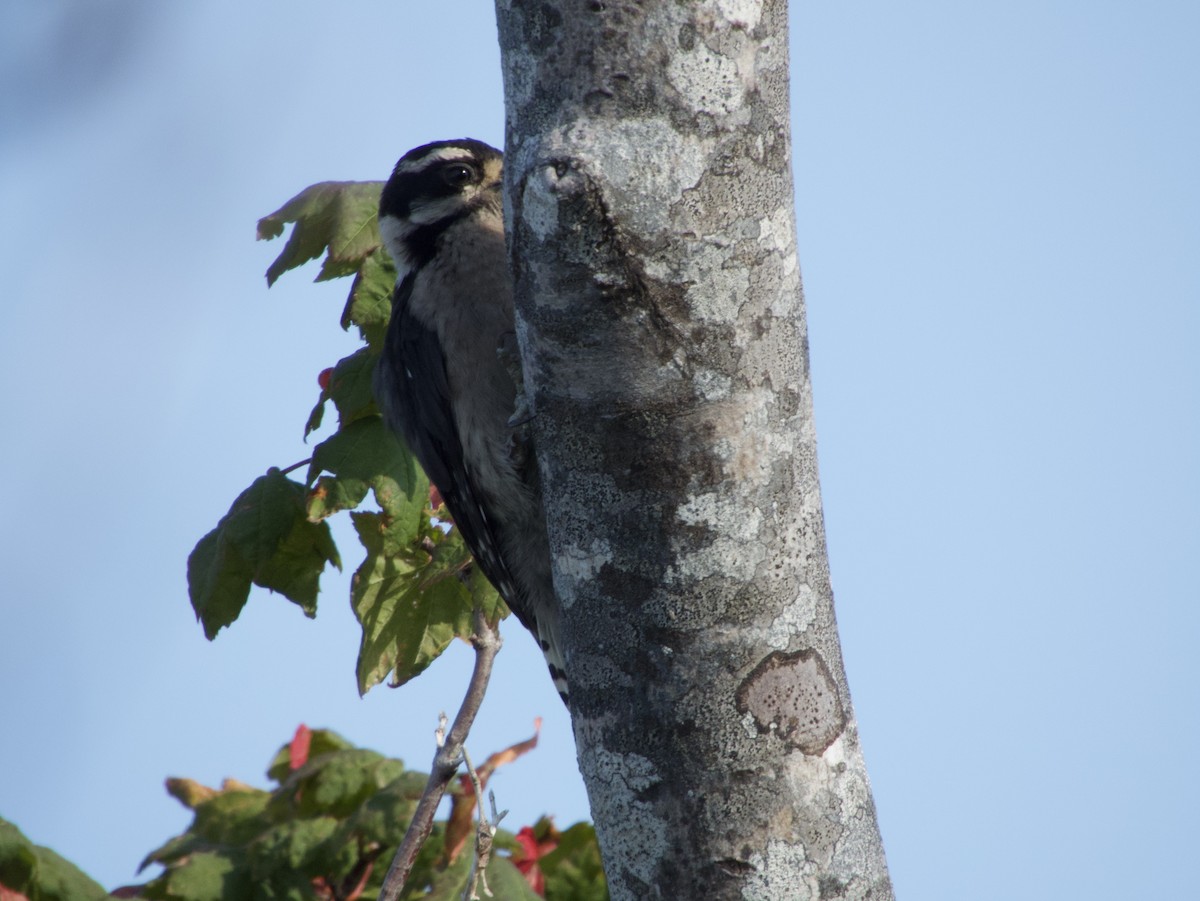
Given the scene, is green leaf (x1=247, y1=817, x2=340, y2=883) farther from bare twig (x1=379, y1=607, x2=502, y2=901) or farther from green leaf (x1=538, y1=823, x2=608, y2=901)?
green leaf (x1=538, y1=823, x2=608, y2=901)

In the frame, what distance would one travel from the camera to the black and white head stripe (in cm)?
384

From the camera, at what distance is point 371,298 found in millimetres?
3303

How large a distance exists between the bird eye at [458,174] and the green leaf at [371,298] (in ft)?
2.05

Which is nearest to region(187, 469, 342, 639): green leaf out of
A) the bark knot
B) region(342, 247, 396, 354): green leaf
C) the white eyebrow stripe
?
region(342, 247, 396, 354): green leaf

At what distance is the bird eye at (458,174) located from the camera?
3.87m

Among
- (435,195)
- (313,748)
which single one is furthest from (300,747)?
(435,195)

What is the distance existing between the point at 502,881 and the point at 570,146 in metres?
2.04

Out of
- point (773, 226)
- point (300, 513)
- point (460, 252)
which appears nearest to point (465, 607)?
point (300, 513)

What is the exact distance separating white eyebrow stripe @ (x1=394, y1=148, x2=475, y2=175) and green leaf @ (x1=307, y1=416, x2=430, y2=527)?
3.62 ft

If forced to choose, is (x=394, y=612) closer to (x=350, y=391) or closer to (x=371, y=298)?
(x=350, y=391)

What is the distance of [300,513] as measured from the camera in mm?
3012

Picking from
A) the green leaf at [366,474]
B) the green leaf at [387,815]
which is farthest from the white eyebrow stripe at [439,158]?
the green leaf at [387,815]

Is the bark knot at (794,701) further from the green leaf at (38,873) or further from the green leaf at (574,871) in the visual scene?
the green leaf at (38,873)

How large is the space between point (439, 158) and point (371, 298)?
806 mm
